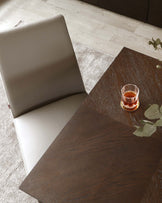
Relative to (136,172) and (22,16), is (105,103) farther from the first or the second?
(22,16)

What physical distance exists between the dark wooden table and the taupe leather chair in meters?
0.29

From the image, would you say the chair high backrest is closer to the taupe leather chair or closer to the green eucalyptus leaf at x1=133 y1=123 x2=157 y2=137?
the taupe leather chair

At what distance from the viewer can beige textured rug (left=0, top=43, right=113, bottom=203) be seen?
1785 mm

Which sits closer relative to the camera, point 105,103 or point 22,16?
point 105,103

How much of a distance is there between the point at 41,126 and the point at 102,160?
1.61 ft

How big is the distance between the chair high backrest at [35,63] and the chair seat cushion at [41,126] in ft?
0.19

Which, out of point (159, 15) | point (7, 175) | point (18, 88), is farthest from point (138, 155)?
point (159, 15)

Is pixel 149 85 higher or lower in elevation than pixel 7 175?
higher

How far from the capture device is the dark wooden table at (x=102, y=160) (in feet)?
3.61

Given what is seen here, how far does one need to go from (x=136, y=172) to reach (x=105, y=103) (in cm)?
35

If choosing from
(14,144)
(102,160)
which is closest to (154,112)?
(102,160)

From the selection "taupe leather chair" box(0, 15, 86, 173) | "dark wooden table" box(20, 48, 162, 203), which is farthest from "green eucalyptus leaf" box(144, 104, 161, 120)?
"taupe leather chair" box(0, 15, 86, 173)

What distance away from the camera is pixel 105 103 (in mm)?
1347

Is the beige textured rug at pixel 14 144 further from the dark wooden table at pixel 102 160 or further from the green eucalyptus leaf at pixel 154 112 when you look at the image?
the green eucalyptus leaf at pixel 154 112
